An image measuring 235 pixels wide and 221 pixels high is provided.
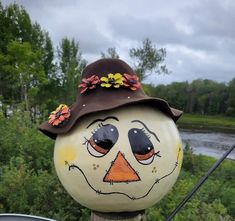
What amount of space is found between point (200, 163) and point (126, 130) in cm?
502

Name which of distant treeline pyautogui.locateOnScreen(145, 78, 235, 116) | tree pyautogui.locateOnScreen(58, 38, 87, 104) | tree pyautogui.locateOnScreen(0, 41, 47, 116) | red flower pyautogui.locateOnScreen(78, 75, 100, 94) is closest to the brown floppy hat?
red flower pyautogui.locateOnScreen(78, 75, 100, 94)

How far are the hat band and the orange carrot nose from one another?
421 mm

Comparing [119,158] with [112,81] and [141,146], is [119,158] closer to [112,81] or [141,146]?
[141,146]

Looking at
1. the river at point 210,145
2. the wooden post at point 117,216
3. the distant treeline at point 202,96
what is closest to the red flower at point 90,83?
the wooden post at point 117,216

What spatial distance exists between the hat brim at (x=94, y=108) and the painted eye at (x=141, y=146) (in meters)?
0.17

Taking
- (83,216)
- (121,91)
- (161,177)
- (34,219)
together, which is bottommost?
(83,216)

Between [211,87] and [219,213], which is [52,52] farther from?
[211,87]

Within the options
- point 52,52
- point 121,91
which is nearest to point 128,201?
point 121,91

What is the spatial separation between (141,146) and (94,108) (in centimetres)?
33

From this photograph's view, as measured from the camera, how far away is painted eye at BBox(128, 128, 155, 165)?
2.25 meters

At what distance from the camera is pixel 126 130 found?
2273 mm

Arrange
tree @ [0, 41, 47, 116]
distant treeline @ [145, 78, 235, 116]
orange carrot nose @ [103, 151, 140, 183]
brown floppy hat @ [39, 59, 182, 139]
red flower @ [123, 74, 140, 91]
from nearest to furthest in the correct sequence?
orange carrot nose @ [103, 151, 140, 183] < brown floppy hat @ [39, 59, 182, 139] < red flower @ [123, 74, 140, 91] < tree @ [0, 41, 47, 116] < distant treeline @ [145, 78, 235, 116]

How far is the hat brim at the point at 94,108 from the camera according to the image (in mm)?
2271

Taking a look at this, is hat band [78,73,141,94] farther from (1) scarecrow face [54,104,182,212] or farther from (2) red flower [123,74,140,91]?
(1) scarecrow face [54,104,182,212]
